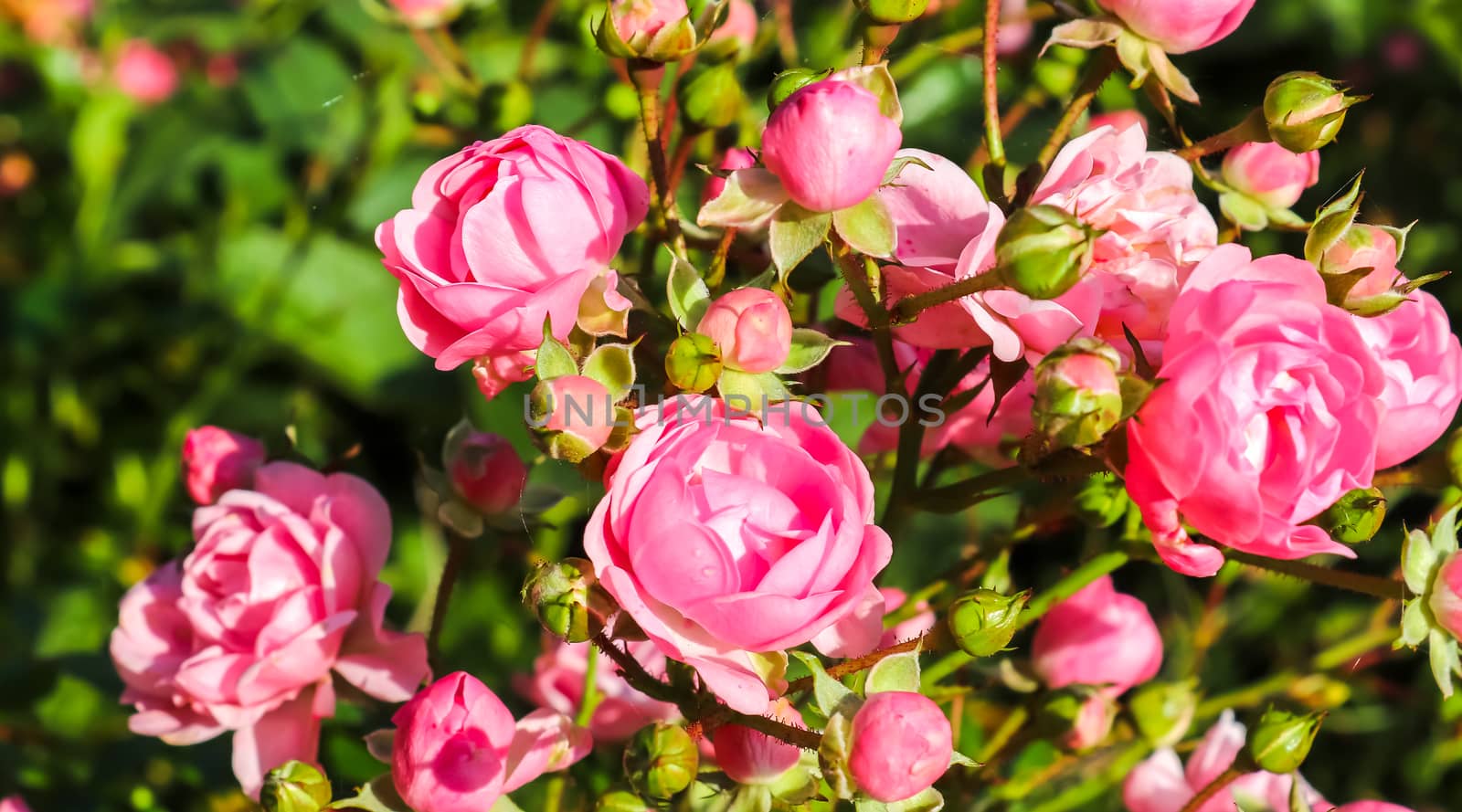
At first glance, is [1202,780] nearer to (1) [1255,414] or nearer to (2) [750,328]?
(1) [1255,414]

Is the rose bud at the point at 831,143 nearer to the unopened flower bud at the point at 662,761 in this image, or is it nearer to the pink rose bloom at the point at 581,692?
the unopened flower bud at the point at 662,761

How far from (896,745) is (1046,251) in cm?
27

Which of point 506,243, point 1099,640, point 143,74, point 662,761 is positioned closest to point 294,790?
point 662,761

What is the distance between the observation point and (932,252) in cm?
80

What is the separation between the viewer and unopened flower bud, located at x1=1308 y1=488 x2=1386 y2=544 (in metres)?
0.72

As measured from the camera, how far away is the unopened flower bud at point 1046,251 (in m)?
0.67

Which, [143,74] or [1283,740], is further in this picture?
[143,74]

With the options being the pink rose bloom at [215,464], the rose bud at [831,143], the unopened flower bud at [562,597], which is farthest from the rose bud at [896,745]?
the pink rose bloom at [215,464]

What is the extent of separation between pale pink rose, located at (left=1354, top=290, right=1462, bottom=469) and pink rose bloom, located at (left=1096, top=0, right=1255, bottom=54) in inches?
8.5

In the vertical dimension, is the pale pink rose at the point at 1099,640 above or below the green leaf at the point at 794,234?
below

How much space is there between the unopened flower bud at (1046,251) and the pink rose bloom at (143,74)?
1855 millimetres

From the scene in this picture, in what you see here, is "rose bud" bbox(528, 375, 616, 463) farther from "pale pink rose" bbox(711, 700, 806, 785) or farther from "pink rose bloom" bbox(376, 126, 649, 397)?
"pale pink rose" bbox(711, 700, 806, 785)

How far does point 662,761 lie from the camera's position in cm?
73

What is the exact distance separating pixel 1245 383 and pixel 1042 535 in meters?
0.30
